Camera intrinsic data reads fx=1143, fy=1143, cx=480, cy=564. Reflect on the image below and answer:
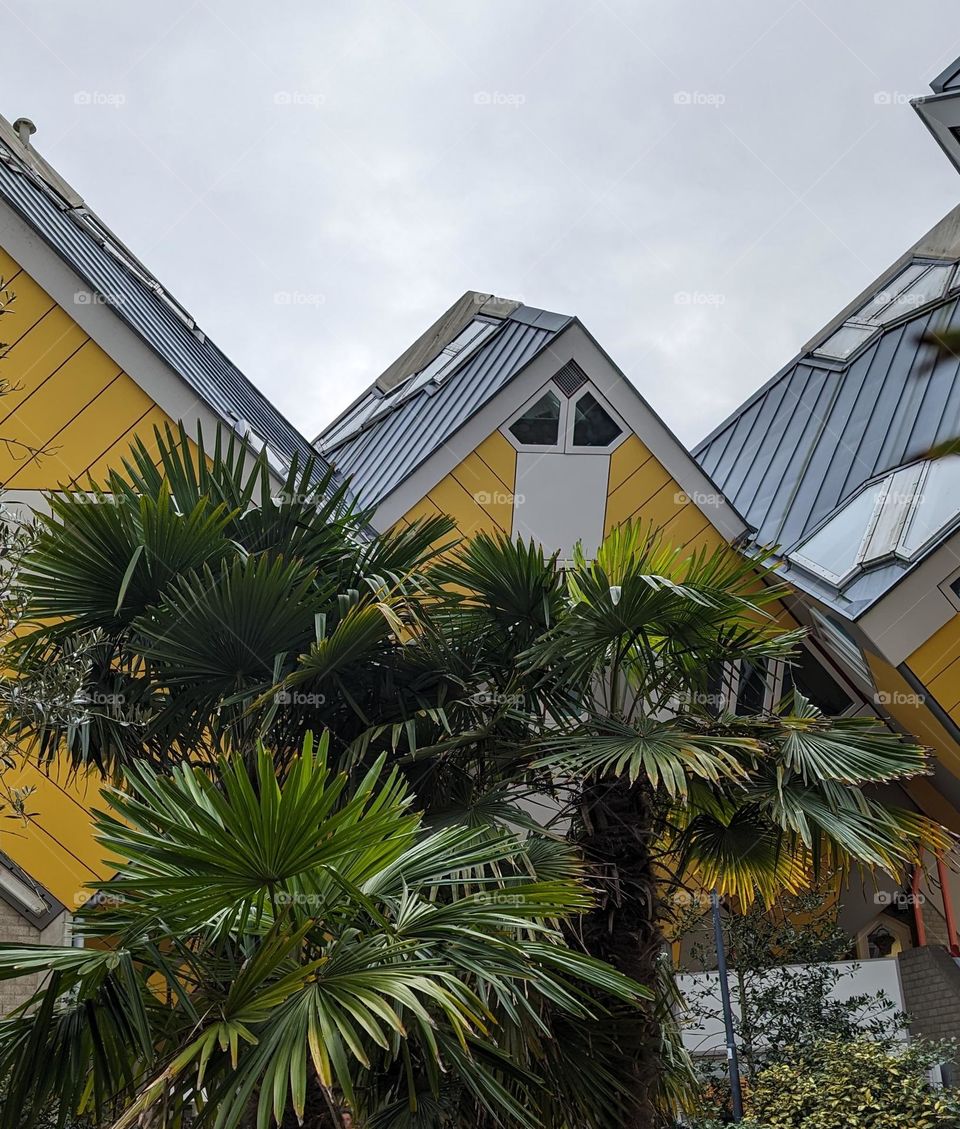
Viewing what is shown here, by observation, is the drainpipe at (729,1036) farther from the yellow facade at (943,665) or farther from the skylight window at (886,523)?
the skylight window at (886,523)

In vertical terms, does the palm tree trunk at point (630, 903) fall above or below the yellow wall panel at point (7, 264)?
below

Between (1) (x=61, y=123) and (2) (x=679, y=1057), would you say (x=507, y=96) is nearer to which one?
(1) (x=61, y=123)

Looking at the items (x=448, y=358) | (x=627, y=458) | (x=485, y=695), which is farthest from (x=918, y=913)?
(x=448, y=358)

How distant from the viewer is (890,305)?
21750 mm

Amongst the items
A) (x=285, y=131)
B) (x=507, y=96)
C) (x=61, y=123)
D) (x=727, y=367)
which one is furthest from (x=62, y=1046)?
(x=727, y=367)

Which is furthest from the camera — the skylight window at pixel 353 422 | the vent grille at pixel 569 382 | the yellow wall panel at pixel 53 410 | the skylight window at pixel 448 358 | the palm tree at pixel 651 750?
the skylight window at pixel 353 422

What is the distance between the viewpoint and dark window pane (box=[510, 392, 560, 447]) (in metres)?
14.4

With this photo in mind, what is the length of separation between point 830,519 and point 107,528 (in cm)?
1009

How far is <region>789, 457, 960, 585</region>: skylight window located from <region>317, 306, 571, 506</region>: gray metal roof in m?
4.20

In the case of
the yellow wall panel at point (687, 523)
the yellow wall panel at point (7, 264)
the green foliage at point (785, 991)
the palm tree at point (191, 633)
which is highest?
the yellow wall panel at point (7, 264)

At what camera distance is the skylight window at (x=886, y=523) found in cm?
1228

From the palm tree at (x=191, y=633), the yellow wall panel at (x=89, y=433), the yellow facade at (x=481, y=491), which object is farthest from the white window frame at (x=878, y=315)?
the palm tree at (x=191, y=633)

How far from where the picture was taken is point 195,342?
734 inches

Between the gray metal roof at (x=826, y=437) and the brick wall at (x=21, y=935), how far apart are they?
825 centimetres
